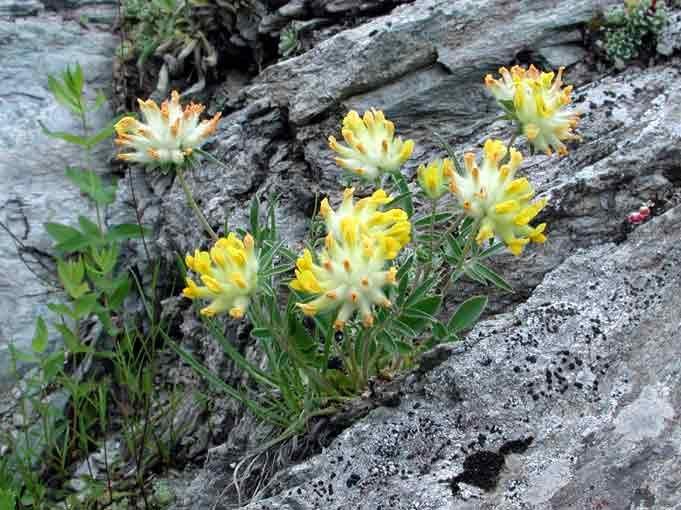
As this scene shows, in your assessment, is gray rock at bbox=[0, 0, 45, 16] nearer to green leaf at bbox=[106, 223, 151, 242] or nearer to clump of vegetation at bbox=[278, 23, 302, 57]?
clump of vegetation at bbox=[278, 23, 302, 57]

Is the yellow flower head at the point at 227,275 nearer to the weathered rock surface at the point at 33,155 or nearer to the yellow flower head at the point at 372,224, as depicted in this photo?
the yellow flower head at the point at 372,224

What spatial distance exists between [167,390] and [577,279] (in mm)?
2169

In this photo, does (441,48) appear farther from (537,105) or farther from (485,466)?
(485,466)

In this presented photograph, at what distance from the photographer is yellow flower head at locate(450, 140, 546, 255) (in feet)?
7.70

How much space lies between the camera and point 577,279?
9.45 ft

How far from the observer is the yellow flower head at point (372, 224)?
2225mm

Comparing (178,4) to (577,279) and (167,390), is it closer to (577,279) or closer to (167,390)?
(167,390)

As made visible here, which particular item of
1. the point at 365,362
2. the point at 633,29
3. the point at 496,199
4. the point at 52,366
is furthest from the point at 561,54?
the point at 52,366

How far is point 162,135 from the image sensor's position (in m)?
2.69

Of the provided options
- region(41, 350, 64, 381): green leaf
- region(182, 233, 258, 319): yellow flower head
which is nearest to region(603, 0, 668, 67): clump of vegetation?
region(182, 233, 258, 319): yellow flower head

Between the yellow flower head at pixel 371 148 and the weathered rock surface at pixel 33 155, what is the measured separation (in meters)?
2.39

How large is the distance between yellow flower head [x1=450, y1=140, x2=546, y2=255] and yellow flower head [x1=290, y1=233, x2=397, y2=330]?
13.0 inches

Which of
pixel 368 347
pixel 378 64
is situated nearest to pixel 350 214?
pixel 368 347

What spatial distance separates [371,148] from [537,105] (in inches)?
21.1
